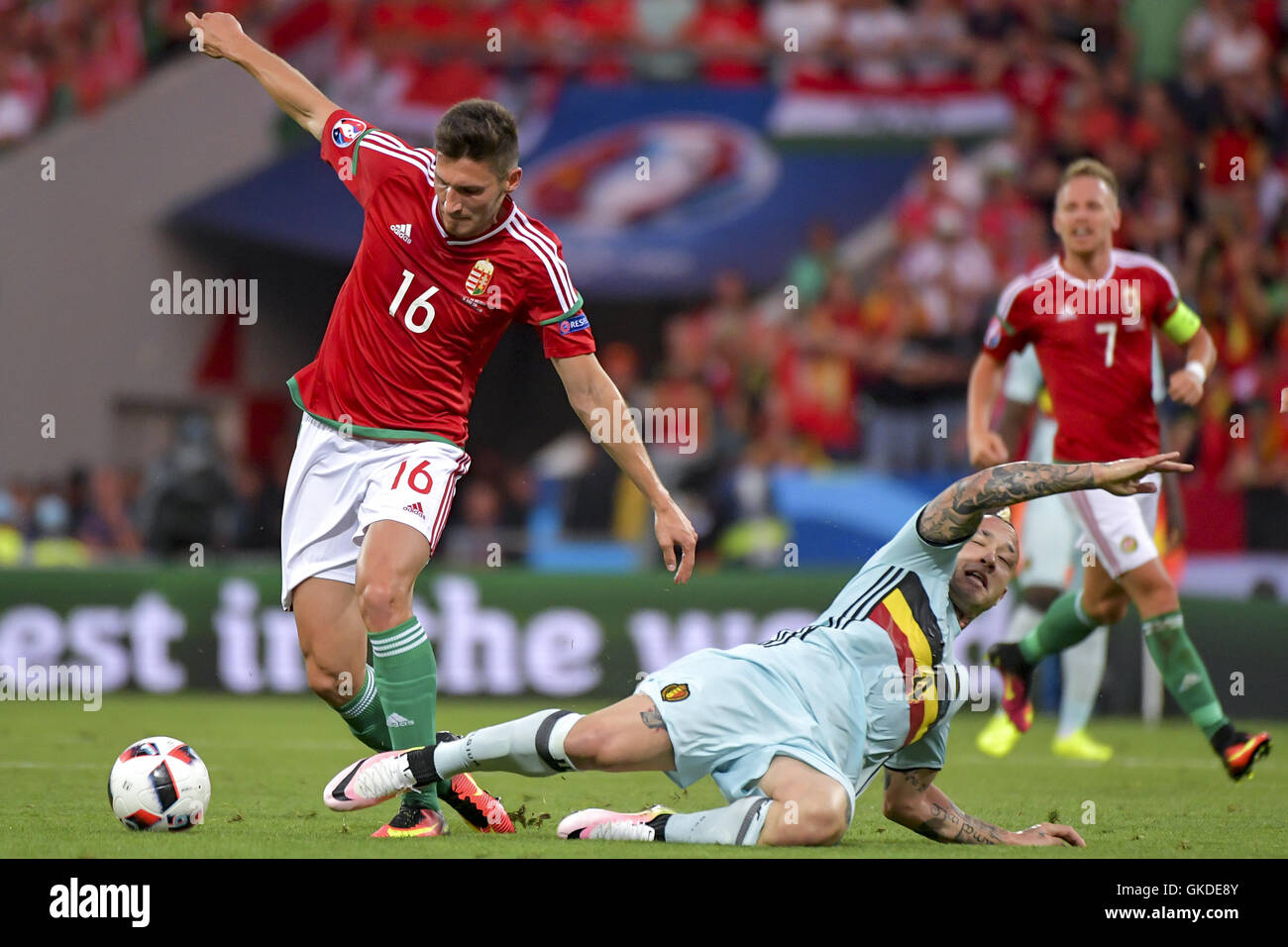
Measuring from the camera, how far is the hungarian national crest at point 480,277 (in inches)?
231

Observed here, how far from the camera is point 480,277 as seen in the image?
19.2 ft

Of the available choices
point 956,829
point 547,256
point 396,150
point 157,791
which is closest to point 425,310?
point 547,256

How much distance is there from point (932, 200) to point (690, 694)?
1142 centimetres

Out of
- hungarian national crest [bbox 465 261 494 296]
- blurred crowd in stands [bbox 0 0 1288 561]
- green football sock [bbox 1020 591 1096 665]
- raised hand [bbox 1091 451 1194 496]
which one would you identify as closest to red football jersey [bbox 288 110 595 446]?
hungarian national crest [bbox 465 261 494 296]

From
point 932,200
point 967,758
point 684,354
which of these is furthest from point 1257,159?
point 967,758

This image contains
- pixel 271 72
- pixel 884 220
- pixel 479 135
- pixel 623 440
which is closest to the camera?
pixel 479 135

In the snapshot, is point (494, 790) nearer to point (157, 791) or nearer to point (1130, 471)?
point (157, 791)

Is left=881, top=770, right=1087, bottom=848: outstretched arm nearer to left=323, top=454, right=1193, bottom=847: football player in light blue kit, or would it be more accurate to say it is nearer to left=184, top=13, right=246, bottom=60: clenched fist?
left=323, top=454, right=1193, bottom=847: football player in light blue kit

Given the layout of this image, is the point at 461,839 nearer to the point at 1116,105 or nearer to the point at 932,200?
the point at 932,200

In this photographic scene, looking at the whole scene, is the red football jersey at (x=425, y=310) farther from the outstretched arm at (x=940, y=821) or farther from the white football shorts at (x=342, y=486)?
the outstretched arm at (x=940, y=821)

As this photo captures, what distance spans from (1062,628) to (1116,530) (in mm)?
736

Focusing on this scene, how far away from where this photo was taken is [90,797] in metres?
6.66

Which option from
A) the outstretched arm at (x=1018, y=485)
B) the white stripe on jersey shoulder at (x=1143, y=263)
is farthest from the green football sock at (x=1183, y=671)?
the outstretched arm at (x=1018, y=485)

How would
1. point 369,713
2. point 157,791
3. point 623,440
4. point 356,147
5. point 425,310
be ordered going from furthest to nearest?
point 356,147
point 369,713
point 425,310
point 623,440
point 157,791
